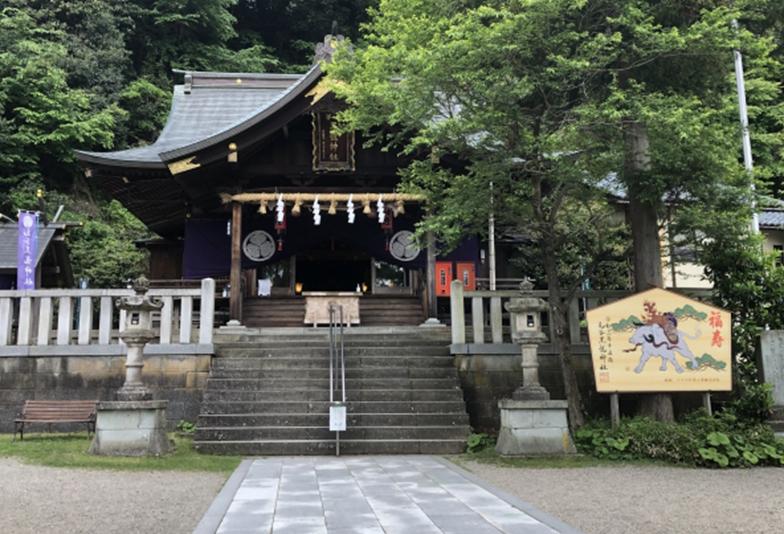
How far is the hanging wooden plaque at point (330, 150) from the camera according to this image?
43.6 ft

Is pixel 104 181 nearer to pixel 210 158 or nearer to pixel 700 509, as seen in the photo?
pixel 210 158

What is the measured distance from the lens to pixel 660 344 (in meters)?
9.32

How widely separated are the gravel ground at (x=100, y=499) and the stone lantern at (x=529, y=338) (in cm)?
442

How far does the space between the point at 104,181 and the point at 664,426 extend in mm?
12668

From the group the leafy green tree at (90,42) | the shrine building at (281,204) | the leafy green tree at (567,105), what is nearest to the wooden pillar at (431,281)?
the shrine building at (281,204)

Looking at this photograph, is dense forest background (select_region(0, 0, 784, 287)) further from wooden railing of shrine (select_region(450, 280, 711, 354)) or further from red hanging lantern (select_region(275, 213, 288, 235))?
wooden railing of shrine (select_region(450, 280, 711, 354))

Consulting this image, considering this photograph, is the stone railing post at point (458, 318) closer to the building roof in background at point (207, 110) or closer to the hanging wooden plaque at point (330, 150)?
the hanging wooden plaque at point (330, 150)

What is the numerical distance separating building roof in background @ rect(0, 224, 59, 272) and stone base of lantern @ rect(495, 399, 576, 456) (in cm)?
1140

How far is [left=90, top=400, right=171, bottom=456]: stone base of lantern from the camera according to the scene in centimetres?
842

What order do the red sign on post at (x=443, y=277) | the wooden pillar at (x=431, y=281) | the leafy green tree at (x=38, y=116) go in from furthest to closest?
the leafy green tree at (x=38, y=116), the red sign on post at (x=443, y=277), the wooden pillar at (x=431, y=281)

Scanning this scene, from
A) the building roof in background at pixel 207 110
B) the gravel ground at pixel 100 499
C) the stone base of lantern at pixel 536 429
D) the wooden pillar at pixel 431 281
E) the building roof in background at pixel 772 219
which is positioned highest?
the building roof in background at pixel 207 110

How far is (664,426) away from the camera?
8.73 meters

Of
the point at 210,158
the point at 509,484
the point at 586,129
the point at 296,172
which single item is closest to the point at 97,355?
the point at 210,158

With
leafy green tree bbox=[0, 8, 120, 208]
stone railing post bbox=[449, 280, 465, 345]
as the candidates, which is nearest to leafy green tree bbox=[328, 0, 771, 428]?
stone railing post bbox=[449, 280, 465, 345]
